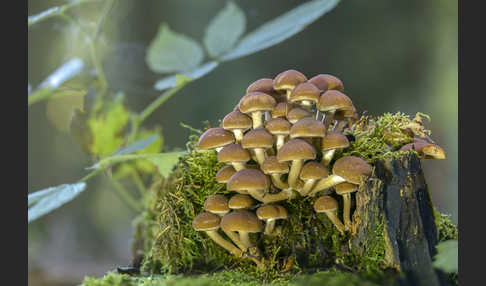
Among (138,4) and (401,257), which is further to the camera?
(138,4)

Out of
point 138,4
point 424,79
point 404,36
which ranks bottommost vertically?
point 424,79

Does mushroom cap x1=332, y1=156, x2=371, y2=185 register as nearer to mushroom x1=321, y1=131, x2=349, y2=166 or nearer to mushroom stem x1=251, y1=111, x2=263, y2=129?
mushroom x1=321, y1=131, x2=349, y2=166

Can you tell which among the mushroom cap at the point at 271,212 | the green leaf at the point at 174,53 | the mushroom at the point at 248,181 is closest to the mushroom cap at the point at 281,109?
the mushroom at the point at 248,181

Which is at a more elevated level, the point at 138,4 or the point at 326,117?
the point at 138,4

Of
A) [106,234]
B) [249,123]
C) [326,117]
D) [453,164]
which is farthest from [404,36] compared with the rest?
[106,234]

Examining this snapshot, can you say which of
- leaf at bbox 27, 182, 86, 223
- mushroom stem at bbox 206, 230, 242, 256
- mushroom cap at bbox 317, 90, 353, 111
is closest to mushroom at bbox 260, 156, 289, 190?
mushroom cap at bbox 317, 90, 353, 111

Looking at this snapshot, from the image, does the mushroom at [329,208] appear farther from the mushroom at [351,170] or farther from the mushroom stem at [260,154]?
the mushroom stem at [260,154]

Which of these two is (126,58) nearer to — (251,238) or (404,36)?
(251,238)

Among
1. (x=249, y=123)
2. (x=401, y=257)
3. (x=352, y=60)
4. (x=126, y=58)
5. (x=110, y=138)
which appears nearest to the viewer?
(x=401, y=257)
